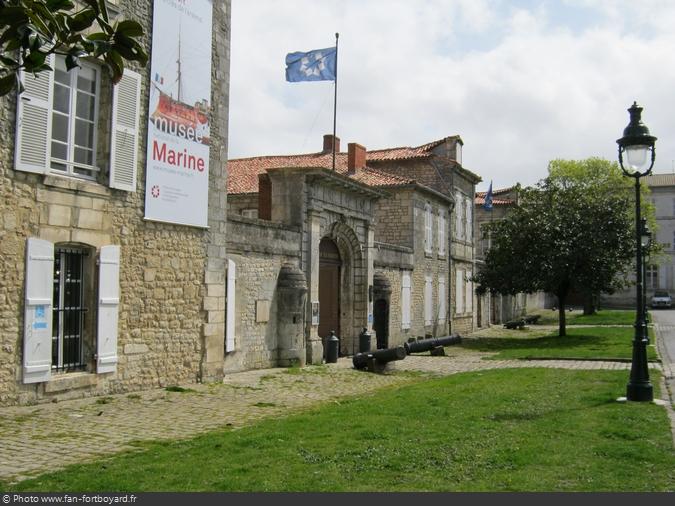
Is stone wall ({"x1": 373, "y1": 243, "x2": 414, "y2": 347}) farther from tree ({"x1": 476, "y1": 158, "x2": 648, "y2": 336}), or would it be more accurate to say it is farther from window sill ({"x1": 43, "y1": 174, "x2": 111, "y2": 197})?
window sill ({"x1": 43, "y1": 174, "x2": 111, "y2": 197})

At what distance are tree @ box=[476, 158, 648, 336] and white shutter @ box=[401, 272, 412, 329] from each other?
3928 millimetres

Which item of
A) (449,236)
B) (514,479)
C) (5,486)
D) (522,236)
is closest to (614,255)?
(522,236)

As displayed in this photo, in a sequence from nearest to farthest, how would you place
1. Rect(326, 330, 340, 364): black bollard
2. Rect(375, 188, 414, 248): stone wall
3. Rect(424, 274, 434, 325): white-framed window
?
Rect(326, 330, 340, 364): black bollard → Rect(375, 188, 414, 248): stone wall → Rect(424, 274, 434, 325): white-framed window

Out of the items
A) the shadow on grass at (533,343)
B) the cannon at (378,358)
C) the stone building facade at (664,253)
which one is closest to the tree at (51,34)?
the cannon at (378,358)

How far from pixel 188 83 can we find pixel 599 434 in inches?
332

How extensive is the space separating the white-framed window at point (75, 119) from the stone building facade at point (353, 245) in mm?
4410

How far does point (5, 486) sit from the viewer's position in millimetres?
5207

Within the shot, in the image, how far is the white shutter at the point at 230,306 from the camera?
45.1ft

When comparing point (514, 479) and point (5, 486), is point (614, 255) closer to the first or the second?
point (514, 479)

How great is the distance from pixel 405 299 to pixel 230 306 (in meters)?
10.7

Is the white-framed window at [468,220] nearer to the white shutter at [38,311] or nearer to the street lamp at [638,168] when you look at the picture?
the street lamp at [638,168]

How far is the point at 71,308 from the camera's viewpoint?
9984 millimetres

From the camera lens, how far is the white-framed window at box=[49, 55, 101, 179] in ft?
31.7

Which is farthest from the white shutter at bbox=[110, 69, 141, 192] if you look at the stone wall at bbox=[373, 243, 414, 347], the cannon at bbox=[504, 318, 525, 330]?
the cannon at bbox=[504, 318, 525, 330]
